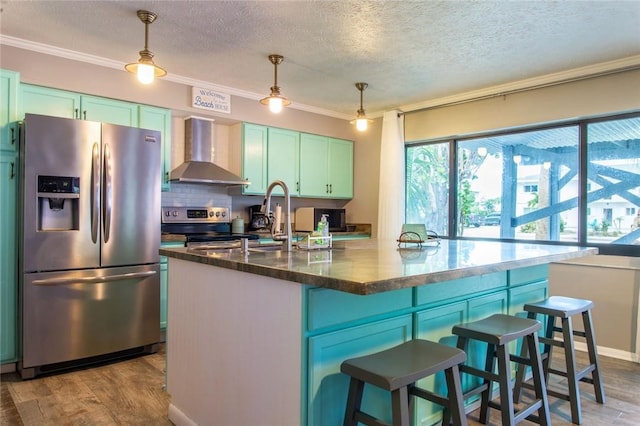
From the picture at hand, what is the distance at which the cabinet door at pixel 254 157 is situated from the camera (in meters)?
4.50

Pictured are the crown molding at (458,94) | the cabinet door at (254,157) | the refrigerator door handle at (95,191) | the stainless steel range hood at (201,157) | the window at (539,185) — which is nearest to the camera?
the refrigerator door handle at (95,191)

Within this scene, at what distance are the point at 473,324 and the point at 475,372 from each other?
227 mm

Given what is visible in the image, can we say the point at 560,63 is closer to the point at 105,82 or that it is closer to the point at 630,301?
the point at 630,301

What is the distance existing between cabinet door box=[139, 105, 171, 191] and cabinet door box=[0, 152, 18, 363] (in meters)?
1.07

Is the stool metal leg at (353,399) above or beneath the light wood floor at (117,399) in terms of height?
above

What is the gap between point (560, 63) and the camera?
11.6ft

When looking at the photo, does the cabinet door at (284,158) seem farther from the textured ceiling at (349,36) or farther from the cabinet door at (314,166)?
the textured ceiling at (349,36)

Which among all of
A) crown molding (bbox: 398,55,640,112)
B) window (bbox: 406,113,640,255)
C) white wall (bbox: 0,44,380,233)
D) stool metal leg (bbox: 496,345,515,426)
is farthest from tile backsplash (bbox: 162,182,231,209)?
stool metal leg (bbox: 496,345,515,426)

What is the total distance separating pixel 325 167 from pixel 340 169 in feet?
0.88

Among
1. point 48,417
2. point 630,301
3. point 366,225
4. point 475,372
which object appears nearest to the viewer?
point 475,372

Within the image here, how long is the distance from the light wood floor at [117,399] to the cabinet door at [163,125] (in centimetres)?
169

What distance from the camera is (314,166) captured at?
5137 mm

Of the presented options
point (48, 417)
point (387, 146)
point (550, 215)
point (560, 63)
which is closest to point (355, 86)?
point (387, 146)

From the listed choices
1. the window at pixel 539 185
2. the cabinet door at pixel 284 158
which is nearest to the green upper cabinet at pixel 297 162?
the cabinet door at pixel 284 158
